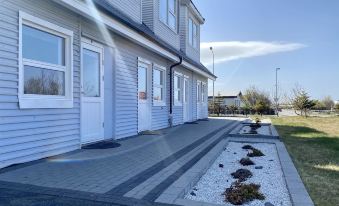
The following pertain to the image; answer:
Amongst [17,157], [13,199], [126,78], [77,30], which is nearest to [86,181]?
[13,199]

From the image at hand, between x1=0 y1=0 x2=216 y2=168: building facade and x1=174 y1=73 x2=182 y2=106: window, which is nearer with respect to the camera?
x1=0 y1=0 x2=216 y2=168: building facade

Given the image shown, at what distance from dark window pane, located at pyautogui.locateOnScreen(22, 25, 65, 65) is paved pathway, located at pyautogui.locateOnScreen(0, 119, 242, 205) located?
199 cm

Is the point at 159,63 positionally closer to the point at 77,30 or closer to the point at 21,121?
the point at 77,30

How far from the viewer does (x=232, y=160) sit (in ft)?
22.9

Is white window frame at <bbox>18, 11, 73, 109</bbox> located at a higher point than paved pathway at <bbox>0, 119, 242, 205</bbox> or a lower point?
higher

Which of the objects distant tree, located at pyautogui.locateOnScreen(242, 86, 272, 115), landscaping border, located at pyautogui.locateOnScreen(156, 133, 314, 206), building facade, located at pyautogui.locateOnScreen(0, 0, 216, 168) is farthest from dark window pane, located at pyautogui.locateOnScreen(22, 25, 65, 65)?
distant tree, located at pyautogui.locateOnScreen(242, 86, 272, 115)

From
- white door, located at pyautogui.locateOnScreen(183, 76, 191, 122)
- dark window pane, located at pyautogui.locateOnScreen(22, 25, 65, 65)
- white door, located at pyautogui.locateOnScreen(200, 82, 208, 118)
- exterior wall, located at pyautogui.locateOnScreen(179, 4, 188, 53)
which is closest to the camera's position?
dark window pane, located at pyautogui.locateOnScreen(22, 25, 65, 65)

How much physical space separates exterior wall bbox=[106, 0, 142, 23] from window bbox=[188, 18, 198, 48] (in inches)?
317

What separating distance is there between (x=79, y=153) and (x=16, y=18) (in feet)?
9.66

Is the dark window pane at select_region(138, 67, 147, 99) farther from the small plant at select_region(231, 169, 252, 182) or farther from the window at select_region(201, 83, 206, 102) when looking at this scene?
the window at select_region(201, 83, 206, 102)

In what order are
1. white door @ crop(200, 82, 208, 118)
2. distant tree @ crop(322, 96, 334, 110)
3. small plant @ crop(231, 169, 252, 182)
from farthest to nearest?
distant tree @ crop(322, 96, 334, 110) → white door @ crop(200, 82, 208, 118) → small plant @ crop(231, 169, 252, 182)

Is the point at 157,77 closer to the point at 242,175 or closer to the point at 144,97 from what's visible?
the point at 144,97

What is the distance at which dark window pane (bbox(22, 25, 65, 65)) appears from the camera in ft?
19.4

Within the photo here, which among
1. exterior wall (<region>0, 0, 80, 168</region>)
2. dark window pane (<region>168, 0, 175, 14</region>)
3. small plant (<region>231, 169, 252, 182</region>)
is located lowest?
small plant (<region>231, 169, 252, 182</region>)
